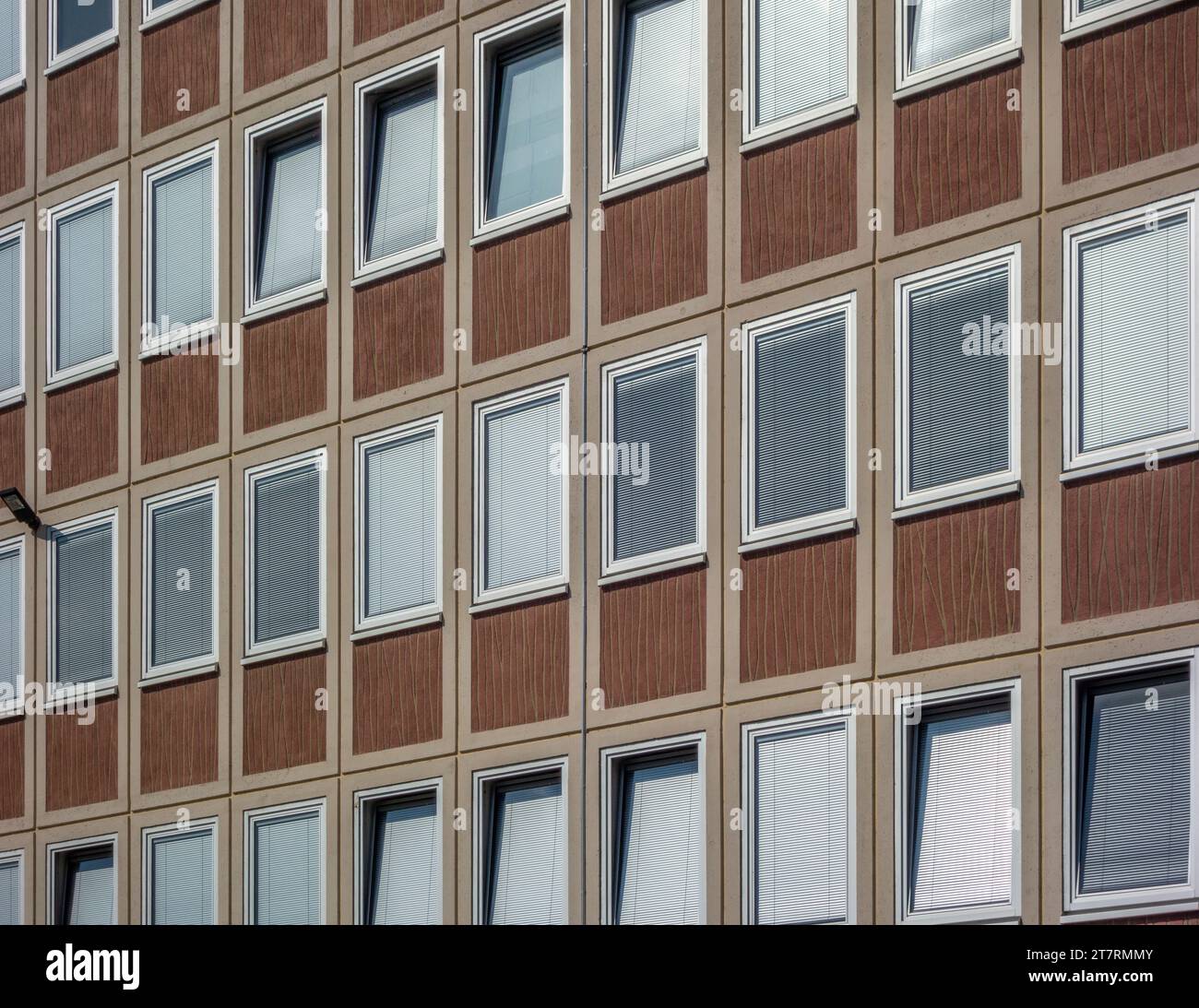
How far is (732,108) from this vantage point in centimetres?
2823

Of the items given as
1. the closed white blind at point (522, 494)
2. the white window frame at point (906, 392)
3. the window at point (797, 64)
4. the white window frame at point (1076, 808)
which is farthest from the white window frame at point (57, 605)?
the white window frame at point (1076, 808)

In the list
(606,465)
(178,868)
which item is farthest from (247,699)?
(606,465)

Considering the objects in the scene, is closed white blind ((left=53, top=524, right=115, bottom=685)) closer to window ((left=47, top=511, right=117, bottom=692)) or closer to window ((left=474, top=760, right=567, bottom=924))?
window ((left=47, top=511, right=117, bottom=692))

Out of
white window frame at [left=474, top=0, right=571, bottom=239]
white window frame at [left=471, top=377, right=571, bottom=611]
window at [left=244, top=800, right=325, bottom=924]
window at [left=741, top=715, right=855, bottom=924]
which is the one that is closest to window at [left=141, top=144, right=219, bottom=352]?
white window frame at [left=474, top=0, right=571, bottom=239]

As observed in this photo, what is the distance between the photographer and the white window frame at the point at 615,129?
93.5 feet

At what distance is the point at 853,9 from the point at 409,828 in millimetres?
8612

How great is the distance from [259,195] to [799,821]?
10115mm

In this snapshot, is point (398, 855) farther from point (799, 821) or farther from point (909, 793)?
point (909, 793)

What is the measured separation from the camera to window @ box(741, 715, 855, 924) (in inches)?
1036

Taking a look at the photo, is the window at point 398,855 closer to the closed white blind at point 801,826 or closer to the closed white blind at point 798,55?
the closed white blind at point 801,826

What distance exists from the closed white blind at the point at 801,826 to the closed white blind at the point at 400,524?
15.2 ft

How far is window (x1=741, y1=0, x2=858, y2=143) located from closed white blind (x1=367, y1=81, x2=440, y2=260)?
4093 millimetres

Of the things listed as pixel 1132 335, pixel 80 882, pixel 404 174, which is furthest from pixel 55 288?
pixel 1132 335

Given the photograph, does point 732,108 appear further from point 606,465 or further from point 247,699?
point 247,699
